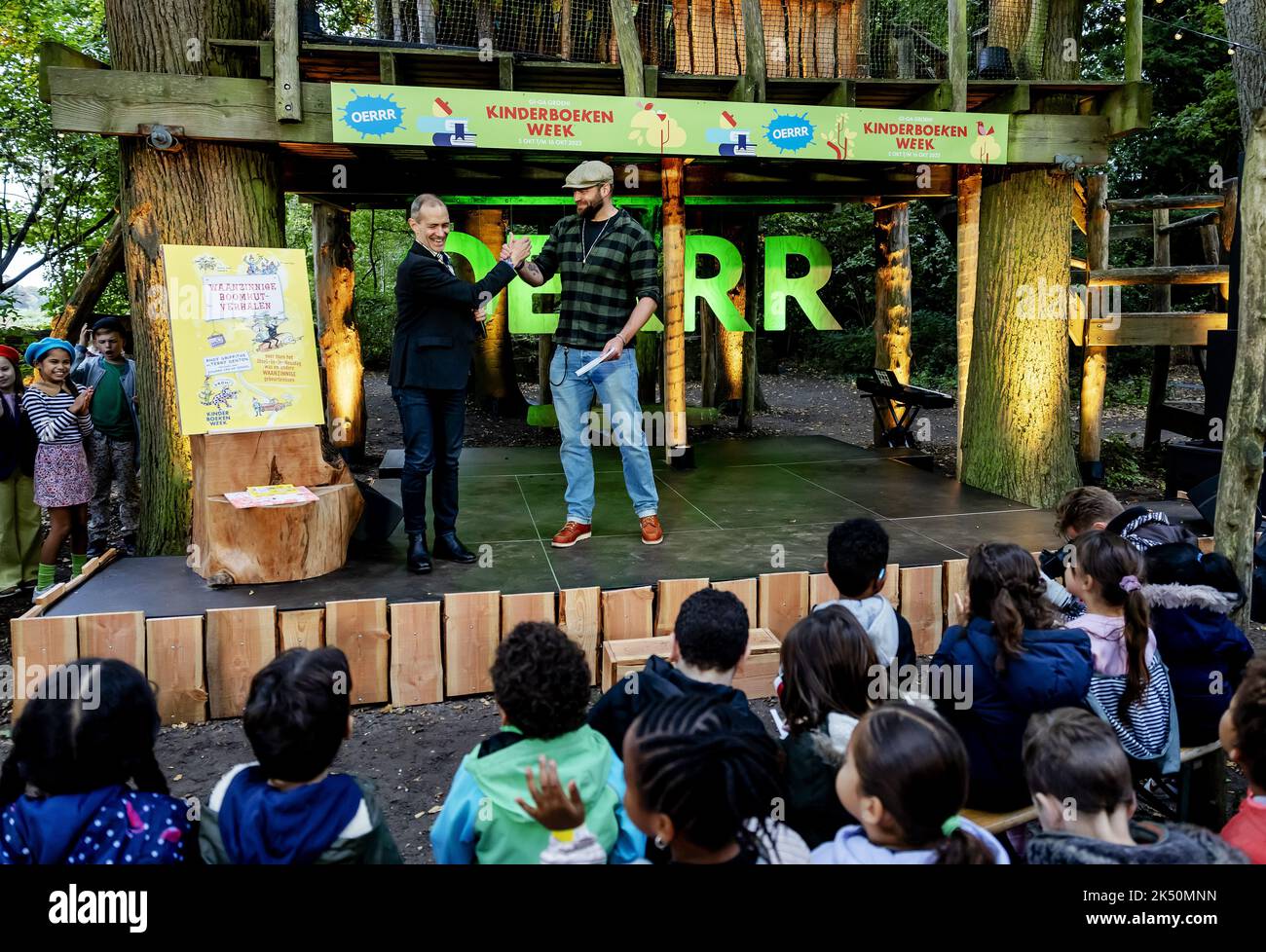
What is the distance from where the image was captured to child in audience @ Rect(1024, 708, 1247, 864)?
1791mm

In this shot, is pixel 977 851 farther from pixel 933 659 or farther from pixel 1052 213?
pixel 1052 213

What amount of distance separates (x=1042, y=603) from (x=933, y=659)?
1.19 ft

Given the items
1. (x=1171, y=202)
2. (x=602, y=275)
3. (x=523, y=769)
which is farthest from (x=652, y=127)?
(x=1171, y=202)

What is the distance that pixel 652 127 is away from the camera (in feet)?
20.8

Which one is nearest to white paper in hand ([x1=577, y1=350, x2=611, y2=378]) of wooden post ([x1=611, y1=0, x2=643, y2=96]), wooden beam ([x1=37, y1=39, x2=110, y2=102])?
wooden post ([x1=611, y1=0, x2=643, y2=96])

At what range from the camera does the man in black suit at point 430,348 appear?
4762 millimetres

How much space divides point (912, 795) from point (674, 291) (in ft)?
22.2

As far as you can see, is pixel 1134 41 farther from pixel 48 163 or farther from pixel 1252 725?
pixel 48 163

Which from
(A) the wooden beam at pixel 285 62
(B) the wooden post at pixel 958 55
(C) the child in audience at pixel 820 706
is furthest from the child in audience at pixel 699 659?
(B) the wooden post at pixel 958 55

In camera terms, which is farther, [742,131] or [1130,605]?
[742,131]

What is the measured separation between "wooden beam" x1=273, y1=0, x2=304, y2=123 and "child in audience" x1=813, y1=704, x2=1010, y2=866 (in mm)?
5269

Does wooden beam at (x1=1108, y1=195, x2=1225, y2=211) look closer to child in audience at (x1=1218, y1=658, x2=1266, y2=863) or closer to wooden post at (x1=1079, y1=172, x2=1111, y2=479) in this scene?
wooden post at (x1=1079, y1=172, x2=1111, y2=479)
